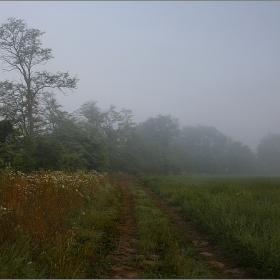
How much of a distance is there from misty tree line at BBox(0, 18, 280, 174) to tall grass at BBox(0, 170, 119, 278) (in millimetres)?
8422

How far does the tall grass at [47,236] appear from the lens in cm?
420

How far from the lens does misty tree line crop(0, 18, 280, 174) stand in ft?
65.6

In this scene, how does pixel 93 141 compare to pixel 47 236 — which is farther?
pixel 93 141

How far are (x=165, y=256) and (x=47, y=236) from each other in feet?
6.79

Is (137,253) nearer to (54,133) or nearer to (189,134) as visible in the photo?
(54,133)

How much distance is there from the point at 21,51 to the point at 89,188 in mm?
17653

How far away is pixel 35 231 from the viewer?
5.08m

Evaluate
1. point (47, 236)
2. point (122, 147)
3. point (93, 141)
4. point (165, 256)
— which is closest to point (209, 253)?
point (165, 256)

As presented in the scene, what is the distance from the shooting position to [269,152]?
69.8 m

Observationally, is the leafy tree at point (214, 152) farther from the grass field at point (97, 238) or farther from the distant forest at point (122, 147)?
the grass field at point (97, 238)

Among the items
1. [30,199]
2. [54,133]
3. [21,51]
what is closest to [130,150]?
[54,133]

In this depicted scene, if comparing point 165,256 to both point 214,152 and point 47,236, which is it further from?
point 214,152

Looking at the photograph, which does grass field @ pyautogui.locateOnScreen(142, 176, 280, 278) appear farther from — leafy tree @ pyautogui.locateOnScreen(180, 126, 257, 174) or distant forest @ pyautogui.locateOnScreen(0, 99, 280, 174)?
leafy tree @ pyautogui.locateOnScreen(180, 126, 257, 174)

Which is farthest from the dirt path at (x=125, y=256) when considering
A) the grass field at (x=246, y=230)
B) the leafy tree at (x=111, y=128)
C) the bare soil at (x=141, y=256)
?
the leafy tree at (x=111, y=128)
